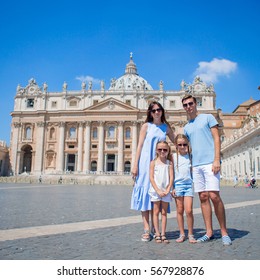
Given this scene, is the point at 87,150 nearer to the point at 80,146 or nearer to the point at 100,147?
the point at 80,146

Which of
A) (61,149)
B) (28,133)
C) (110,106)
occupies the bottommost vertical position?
(61,149)

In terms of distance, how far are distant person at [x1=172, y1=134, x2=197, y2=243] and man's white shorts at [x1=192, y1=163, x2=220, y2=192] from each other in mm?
93

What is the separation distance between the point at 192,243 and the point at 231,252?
0.62 metres

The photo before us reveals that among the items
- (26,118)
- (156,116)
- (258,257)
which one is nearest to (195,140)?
(156,116)

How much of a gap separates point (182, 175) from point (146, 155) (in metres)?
0.64

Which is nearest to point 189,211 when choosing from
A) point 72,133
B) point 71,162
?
point 71,162

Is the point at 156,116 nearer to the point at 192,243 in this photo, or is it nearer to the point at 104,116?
the point at 192,243

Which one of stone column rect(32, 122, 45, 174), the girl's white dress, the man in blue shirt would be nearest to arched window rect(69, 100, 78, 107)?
stone column rect(32, 122, 45, 174)

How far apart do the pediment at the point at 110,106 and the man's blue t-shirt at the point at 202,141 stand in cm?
4924

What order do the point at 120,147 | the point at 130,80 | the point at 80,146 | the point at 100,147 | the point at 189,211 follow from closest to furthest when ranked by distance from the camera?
the point at 189,211 → the point at 120,147 → the point at 100,147 → the point at 80,146 → the point at 130,80

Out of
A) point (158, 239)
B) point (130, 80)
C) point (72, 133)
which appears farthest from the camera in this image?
point (130, 80)

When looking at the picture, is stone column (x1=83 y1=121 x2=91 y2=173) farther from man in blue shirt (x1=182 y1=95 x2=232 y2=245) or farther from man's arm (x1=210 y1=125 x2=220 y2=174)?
man's arm (x1=210 y1=125 x2=220 y2=174)

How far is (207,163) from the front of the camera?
4113 millimetres

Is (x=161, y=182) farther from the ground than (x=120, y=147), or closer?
closer
